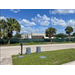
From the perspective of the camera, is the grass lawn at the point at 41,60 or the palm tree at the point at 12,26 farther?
the palm tree at the point at 12,26

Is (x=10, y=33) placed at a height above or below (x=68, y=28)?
below

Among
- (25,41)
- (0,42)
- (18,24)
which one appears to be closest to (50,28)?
(25,41)

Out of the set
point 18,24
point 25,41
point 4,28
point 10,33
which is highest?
point 18,24

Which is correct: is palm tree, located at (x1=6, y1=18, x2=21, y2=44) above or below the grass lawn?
above

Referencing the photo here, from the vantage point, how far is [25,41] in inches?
962

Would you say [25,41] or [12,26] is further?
[25,41]

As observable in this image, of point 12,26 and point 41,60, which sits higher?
point 12,26

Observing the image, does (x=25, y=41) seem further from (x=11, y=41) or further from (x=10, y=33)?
(x=10, y=33)

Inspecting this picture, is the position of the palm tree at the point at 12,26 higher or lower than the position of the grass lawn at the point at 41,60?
higher

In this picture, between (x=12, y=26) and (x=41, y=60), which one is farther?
(x=12, y=26)

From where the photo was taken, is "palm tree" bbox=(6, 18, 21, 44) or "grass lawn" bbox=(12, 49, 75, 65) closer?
"grass lawn" bbox=(12, 49, 75, 65)

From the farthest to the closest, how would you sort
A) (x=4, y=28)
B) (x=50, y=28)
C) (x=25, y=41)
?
1. (x=50, y=28)
2. (x=25, y=41)
3. (x=4, y=28)
